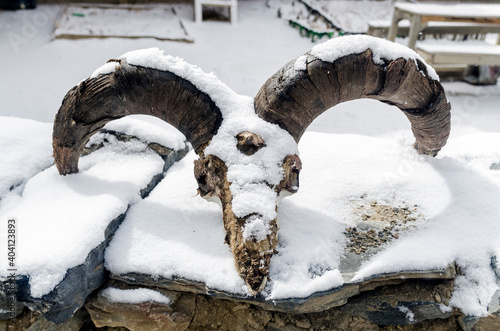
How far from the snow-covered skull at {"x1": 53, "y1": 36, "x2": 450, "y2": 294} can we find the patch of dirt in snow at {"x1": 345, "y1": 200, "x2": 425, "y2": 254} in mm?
542

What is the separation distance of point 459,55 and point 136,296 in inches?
243

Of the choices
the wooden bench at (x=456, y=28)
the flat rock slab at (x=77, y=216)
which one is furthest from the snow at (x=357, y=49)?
the wooden bench at (x=456, y=28)

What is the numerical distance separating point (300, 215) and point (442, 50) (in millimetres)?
5125

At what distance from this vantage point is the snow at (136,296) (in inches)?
89.7

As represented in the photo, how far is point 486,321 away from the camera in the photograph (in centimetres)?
226

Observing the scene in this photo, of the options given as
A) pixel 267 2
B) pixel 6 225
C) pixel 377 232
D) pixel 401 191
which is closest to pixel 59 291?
pixel 6 225

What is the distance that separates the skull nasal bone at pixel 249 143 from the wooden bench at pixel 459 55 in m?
5.17

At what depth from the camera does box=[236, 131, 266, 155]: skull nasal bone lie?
7.47ft

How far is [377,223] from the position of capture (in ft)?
8.68

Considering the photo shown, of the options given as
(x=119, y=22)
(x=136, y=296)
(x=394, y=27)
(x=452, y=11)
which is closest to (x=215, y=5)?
(x=119, y=22)

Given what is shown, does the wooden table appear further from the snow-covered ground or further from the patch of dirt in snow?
the patch of dirt in snow

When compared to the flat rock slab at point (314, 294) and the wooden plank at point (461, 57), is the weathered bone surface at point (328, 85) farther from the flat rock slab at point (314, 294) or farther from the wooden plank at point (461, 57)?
the wooden plank at point (461, 57)

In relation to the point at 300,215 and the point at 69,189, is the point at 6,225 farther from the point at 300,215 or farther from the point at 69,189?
the point at 300,215

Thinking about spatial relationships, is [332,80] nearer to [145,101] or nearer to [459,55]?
[145,101]
